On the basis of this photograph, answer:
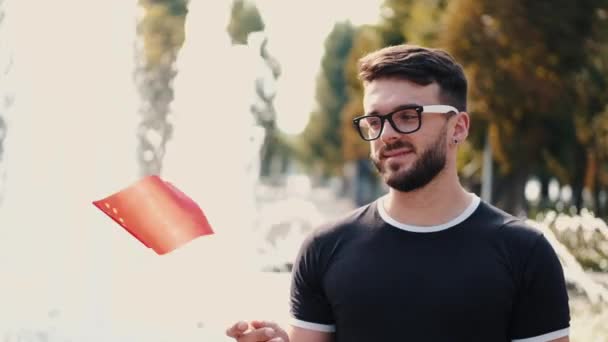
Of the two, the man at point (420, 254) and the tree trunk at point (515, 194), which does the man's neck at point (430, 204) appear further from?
the tree trunk at point (515, 194)

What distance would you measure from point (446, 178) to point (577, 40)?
1909cm

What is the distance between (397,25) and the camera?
31312 mm

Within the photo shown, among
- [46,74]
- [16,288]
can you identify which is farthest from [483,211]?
[46,74]

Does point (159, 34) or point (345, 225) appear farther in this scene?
point (159, 34)

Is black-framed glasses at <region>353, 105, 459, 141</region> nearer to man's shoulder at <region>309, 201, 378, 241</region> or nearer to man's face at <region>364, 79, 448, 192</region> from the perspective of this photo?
man's face at <region>364, 79, 448, 192</region>

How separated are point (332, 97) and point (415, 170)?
62325mm

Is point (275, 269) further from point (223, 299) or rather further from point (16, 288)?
point (16, 288)

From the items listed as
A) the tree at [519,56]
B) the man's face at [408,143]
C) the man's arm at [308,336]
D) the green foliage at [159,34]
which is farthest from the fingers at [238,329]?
the green foliage at [159,34]

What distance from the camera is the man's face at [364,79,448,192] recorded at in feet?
9.00

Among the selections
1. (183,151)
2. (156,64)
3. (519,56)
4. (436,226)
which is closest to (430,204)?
(436,226)

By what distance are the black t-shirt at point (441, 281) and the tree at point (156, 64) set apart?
2799 centimetres

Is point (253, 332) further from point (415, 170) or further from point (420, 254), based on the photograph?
point (415, 170)

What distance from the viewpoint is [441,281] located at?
105 inches

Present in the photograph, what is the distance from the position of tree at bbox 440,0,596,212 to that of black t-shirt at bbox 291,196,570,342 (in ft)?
60.9
